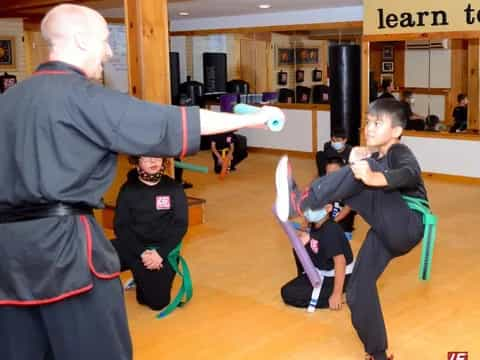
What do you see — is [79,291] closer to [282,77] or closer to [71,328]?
[71,328]

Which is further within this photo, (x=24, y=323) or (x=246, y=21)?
(x=246, y=21)

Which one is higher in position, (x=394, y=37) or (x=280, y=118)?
(x=394, y=37)

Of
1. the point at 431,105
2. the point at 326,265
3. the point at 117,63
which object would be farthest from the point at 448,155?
the point at 117,63

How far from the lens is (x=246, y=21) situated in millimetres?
10930

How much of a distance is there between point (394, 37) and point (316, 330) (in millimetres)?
5657

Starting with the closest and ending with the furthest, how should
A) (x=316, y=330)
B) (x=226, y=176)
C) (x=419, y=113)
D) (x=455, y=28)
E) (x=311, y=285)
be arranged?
1. (x=316, y=330)
2. (x=311, y=285)
3. (x=455, y=28)
4. (x=226, y=176)
5. (x=419, y=113)

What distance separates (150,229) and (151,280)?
0.30 meters

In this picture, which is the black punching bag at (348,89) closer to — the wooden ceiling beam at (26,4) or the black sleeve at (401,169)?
the wooden ceiling beam at (26,4)

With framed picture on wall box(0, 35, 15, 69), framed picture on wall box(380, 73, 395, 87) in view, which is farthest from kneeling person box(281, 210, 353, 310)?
framed picture on wall box(0, 35, 15, 69)

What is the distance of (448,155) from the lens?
332 inches

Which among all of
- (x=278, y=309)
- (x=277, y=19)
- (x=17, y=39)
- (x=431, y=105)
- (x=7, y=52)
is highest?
(x=277, y=19)

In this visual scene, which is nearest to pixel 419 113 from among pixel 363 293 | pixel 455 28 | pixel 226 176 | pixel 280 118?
pixel 455 28

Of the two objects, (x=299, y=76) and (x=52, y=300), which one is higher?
(x=299, y=76)

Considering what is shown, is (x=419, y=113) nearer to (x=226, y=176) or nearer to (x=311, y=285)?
(x=226, y=176)
